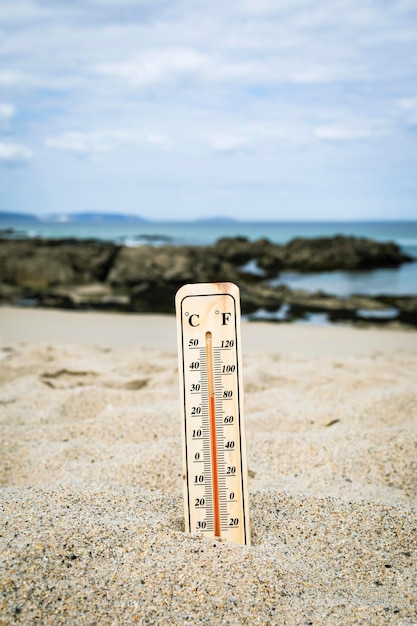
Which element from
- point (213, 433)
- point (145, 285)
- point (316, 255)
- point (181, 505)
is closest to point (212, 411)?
point (213, 433)

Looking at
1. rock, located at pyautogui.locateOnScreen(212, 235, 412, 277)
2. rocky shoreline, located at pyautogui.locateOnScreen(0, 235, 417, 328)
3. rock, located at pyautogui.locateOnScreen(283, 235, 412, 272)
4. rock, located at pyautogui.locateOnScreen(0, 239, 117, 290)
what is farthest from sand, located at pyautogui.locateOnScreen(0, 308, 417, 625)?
rock, located at pyautogui.locateOnScreen(283, 235, 412, 272)

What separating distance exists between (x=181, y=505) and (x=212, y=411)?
660 mm

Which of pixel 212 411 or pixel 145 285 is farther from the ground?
pixel 212 411

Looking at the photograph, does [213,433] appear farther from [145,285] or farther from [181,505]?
[145,285]

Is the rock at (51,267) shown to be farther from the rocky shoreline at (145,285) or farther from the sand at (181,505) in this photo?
the sand at (181,505)

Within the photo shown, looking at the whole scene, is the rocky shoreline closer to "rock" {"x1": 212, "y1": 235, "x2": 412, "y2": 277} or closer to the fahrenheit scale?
"rock" {"x1": 212, "y1": 235, "x2": 412, "y2": 277}

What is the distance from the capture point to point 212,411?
2158mm

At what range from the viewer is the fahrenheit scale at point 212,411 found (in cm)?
213

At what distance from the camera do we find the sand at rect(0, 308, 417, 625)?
1.88 metres

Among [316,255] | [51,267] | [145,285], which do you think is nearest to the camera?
[145,285]

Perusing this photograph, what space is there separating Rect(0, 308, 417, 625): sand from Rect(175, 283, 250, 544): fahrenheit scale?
11cm

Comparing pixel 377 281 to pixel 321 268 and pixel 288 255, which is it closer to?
pixel 321 268

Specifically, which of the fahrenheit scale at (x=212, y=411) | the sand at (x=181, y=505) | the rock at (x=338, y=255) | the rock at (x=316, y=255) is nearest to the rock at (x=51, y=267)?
the rock at (x=316, y=255)

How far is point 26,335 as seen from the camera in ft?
28.1
